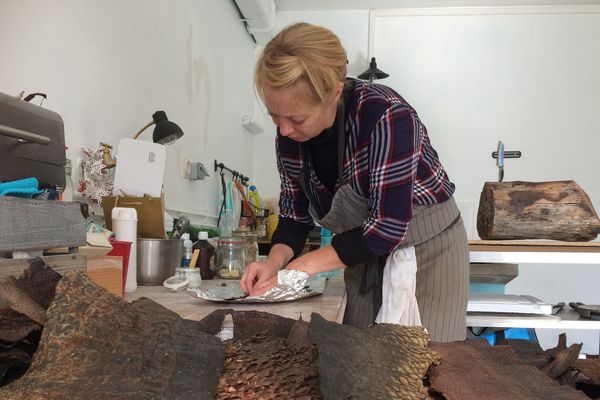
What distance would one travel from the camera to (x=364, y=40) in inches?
170

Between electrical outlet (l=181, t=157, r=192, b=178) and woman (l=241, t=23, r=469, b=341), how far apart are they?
1.06 m

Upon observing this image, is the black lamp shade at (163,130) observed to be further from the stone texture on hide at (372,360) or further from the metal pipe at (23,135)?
the stone texture on hide at (372,360)

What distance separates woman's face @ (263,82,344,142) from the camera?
3.78 feet

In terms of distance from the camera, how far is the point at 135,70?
198 centimetres

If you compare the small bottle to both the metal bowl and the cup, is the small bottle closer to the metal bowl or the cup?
the metal bowl

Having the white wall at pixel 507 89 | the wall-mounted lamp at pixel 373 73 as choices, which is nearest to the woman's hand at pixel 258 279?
the wall-mounted lamp at pixel 373 73

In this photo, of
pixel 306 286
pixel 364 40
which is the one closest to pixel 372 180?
pixel 306 286

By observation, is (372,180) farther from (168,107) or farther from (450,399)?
(168,107)

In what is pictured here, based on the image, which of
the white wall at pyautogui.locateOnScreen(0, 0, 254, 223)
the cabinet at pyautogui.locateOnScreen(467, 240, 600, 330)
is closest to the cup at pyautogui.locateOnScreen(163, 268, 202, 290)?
the white wall at pyautogui.locateOnScreen(0, 0, 254, 223)

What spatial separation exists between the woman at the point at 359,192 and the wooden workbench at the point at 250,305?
8cm

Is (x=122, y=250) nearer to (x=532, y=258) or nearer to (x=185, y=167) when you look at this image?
(x=185, y=167)

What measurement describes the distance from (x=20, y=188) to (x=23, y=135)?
0.18m

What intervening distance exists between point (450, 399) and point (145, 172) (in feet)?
4.68

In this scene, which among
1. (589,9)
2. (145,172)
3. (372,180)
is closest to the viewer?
(372,180)
